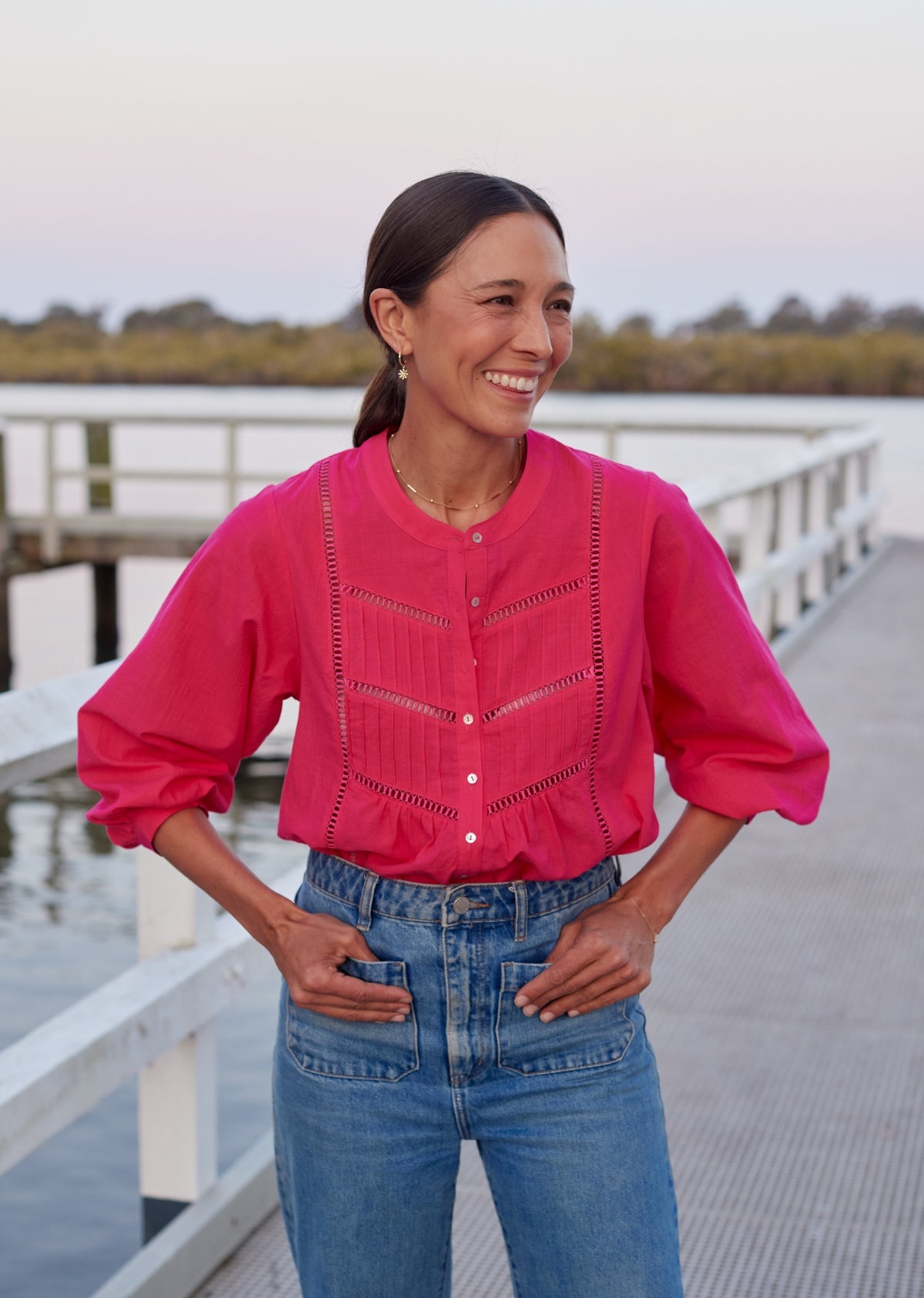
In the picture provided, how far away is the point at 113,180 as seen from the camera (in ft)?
135

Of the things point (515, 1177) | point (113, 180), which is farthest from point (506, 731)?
point (113, 180)

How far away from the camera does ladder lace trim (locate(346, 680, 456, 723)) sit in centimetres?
146

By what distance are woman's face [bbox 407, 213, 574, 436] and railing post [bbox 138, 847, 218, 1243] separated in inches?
38.0

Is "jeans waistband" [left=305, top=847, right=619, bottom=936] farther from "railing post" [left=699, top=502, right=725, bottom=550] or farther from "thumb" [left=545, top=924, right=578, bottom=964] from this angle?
"railing post" [left=699, top=502, right=725, bottom=550]

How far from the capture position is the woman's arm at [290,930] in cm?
143

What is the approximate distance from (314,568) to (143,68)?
42593mm

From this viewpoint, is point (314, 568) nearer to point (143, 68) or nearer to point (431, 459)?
point (431, 459)

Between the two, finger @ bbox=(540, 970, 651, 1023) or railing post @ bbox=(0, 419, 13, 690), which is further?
railing post @ bbox=(0, 419, 13, 690)

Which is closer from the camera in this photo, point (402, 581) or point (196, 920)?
point (402, 581)

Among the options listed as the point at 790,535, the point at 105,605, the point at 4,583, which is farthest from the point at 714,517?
the point at 105,605

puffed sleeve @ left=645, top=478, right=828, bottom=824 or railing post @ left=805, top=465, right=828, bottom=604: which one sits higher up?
puffed sleeve @ left=645, top=478, right=828, bottom=824

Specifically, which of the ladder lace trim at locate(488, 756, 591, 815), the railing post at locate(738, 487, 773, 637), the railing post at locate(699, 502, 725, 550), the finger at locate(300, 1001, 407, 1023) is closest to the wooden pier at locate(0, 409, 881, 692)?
the railing post at locate(738, 487, 773, 637)

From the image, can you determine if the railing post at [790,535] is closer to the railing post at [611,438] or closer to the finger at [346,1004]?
the railing post at [611,438]

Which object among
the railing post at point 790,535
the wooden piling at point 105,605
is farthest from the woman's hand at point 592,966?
the wooden piling at point 105,605
